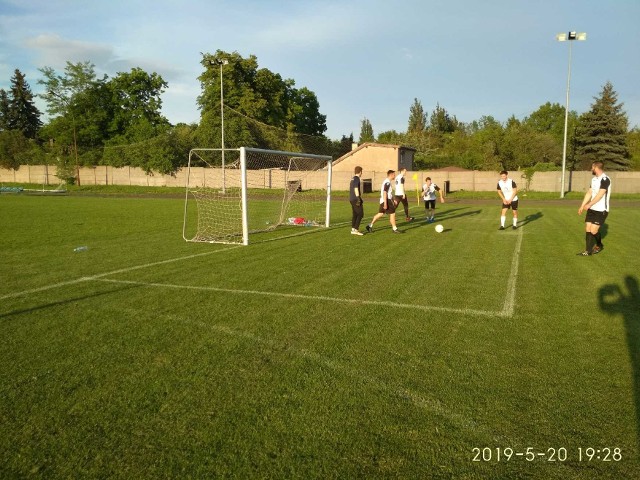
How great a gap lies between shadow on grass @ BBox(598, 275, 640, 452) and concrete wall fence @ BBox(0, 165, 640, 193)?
63.7 feet

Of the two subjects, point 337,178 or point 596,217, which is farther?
point 337,178

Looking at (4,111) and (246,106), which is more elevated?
(4,111)

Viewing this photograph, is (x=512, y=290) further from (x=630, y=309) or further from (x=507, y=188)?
(x=507, y=188)

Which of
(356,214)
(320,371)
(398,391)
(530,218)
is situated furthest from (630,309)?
(530,218)

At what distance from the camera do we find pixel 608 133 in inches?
1983

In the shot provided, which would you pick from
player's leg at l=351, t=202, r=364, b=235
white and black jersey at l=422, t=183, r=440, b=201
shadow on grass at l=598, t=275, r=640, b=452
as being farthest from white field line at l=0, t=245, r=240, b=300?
white and black jersey at l=422, t=183, r=440, b=201

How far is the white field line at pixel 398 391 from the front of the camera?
3.24 m

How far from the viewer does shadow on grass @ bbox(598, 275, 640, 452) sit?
4.11 metres

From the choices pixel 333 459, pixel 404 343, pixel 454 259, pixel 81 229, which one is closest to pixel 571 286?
pixel 454 259

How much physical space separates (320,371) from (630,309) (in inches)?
178

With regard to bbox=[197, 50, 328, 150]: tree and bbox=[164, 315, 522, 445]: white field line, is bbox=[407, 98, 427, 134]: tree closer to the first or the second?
bbox=[197, 50, 328, 150]: tree

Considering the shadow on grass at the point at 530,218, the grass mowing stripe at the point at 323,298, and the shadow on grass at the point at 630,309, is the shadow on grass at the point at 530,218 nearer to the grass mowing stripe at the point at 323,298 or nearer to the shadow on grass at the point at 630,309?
the shadow on grass at the point at 630,309
